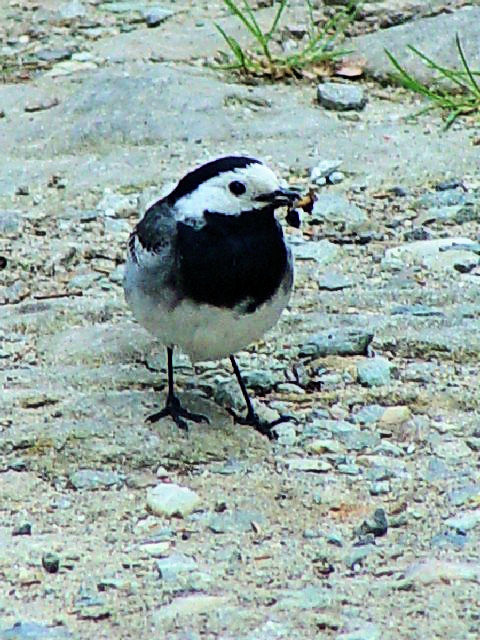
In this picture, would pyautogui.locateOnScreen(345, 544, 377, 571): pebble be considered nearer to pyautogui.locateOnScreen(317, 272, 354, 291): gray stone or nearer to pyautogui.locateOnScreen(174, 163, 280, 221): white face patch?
pyautogui.locateOnScreen(174, 163, 280, 221): white face patch

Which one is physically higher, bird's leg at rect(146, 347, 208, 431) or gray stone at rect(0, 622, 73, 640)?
gray stone at rect(0, 622, 73, 640)

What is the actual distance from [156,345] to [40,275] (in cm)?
76

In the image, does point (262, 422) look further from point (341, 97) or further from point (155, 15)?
point (155, 15)

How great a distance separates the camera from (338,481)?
423 centimetres

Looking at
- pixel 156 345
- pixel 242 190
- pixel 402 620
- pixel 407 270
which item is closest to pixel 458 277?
pixel 407 270

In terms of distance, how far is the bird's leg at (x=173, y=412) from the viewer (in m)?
4.57

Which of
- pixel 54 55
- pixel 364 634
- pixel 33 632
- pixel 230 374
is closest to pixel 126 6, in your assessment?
pixel 54 55

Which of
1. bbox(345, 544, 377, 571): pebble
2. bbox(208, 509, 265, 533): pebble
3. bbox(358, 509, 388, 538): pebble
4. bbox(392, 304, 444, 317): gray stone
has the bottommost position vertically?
bbox(392, 304, 444, 317): gray stone

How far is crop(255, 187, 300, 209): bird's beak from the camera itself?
4.30m

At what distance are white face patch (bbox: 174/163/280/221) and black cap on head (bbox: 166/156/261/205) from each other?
0.01 meters

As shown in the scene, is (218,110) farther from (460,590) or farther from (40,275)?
(460,590)

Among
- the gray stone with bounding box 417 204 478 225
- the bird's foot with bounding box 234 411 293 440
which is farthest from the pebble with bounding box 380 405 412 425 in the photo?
the gray stone with bounding box 417 204 478 225

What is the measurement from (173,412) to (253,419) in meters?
0.24

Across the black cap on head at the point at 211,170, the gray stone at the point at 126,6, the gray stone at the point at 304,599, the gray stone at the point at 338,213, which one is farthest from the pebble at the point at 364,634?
the gray stone at the point at 126,6
